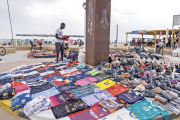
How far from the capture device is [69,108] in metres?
2.14

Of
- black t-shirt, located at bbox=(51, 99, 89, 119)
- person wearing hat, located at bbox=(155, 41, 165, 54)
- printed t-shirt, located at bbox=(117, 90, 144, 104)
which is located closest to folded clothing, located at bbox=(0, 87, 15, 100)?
black t-shirt, located at bbox=(51, 99, 89, 119)

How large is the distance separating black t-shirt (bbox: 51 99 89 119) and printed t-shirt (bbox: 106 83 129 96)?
78 cm

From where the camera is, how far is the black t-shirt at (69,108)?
79.0 inches

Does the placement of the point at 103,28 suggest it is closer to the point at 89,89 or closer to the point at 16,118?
the point at 89,89

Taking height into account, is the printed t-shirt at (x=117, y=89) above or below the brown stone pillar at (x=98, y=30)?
below

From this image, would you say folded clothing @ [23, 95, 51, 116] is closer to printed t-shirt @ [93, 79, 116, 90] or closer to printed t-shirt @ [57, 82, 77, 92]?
printed t-shirt @ [57, 82, 77, 92]

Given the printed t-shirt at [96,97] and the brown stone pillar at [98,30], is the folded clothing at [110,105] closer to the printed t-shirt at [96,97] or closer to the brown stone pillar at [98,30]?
the printed t-shirt at [96,97]

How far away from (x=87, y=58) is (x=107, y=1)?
2.53m

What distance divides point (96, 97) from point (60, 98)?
77cm

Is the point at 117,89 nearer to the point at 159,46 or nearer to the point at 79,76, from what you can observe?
the point at 79,76

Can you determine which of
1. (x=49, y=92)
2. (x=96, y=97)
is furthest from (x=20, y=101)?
(x=96, y=97)

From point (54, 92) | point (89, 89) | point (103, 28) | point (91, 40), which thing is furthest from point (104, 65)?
point (54, 92)

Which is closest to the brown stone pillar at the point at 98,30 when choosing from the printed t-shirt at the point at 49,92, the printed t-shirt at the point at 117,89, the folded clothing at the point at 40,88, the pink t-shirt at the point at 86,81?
the pink t-shirt at the point at 86,81

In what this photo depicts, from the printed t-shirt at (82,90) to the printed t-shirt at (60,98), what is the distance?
13cm
